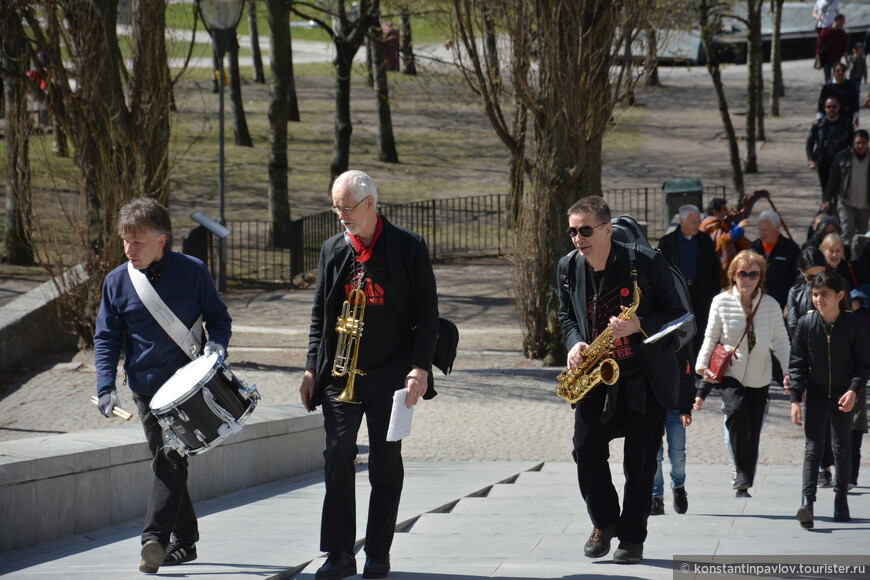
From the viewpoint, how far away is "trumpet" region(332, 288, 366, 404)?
518cm

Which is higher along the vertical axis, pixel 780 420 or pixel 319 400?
pixel 319 400

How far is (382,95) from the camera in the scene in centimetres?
2825

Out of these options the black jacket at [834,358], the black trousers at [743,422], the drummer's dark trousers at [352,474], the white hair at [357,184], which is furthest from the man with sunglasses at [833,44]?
the drummer's dark trousers at [352,474]

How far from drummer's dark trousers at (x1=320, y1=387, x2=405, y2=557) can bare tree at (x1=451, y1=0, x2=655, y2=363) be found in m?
8.10

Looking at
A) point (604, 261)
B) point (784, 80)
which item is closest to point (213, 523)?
point (604, 261)

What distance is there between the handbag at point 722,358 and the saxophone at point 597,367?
2.34m

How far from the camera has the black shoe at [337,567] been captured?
4.97m

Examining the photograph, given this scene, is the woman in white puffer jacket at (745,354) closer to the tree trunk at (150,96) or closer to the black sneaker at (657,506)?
the black sneaker at (657,506)

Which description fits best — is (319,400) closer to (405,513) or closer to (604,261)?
(604,261)

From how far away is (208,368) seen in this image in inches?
201

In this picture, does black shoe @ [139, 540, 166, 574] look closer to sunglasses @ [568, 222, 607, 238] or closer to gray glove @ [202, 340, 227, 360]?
gray glove @ [202, 340, 227, 360]

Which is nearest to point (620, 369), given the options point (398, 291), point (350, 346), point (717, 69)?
point (398, 291)

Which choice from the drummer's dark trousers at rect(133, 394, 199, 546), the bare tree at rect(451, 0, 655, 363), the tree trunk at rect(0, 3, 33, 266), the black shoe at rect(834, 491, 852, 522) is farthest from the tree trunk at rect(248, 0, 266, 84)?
the drummer's dark trousers at rect(133, 394, 199, 546)

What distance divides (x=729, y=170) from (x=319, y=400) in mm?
24477
